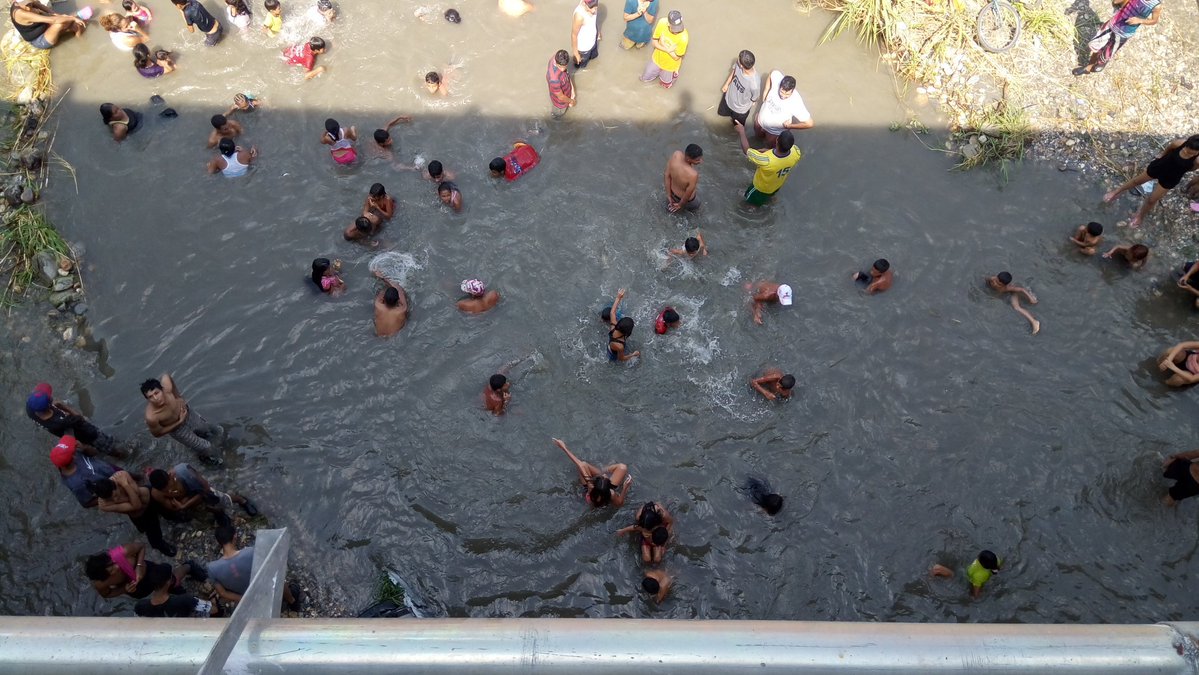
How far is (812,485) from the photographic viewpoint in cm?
904

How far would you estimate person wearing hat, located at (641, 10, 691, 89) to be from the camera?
1152 cm

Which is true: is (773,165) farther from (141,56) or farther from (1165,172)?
(141,56)

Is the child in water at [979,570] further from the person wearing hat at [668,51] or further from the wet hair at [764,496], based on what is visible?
the person wearing hat at [668,51]

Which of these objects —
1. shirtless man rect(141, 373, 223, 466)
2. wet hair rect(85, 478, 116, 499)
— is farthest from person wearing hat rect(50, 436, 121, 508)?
shirtless man rect(141, 373, 223, 466)

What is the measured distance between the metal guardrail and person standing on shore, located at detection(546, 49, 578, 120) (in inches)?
342

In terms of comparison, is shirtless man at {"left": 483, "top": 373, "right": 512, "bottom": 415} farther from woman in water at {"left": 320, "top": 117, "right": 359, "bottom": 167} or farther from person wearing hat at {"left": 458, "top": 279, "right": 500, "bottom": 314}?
woman in water at {"left": 320, "top": 117, "right": 359, "bottom": 167}

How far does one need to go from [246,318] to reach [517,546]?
4815mm

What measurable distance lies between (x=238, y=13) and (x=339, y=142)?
3.50 metres

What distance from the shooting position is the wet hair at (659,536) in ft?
26.4

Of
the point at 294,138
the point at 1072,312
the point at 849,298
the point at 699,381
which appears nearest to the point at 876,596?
the point at 699,381

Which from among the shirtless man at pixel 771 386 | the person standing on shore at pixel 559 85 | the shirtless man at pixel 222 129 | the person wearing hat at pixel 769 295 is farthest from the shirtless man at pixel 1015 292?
the shirtless man at pixel 222 129

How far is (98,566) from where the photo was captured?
7.14 meters

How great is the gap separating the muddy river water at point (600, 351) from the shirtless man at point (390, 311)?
0.72ft

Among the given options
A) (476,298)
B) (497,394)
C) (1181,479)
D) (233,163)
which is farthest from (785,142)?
(233,163)
